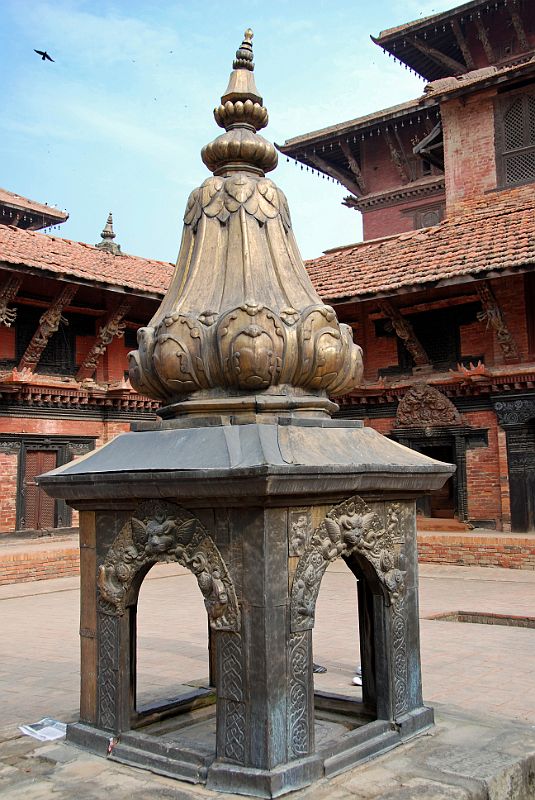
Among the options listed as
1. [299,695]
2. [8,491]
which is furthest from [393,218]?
[299,695]

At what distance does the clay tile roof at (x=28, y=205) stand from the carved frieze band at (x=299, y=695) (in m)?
21.9

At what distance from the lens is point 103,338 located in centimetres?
1589

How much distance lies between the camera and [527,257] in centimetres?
1234

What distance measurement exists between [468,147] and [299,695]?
15877 millimetres

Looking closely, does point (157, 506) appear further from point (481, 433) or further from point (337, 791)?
point (481, 433)

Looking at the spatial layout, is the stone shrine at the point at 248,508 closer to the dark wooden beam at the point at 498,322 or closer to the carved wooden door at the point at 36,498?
the dark wooden beam at the point at 498,322

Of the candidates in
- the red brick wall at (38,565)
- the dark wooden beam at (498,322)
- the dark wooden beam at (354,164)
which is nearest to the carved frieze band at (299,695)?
the red brick wall at (38,565)

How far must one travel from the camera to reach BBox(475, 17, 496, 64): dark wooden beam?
19.6 metres

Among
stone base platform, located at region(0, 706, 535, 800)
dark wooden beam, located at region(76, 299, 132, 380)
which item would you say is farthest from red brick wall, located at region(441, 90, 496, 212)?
stone base platform, located at region(0, 706, 535, 800)

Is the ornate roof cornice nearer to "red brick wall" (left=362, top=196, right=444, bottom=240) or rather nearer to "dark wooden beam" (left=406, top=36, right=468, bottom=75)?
"red brick wall" (left=362, top=196, right=444, bottom=240)

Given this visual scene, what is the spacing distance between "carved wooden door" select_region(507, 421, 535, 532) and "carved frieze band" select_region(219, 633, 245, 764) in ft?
35.3

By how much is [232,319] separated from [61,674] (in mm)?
4082

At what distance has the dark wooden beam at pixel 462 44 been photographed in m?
20.0

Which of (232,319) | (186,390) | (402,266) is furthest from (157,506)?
(402,266)
